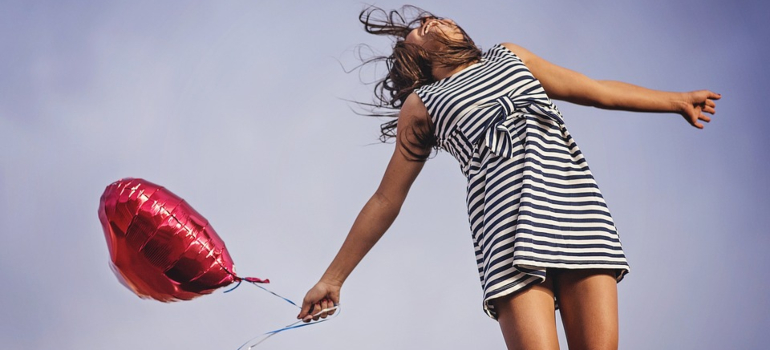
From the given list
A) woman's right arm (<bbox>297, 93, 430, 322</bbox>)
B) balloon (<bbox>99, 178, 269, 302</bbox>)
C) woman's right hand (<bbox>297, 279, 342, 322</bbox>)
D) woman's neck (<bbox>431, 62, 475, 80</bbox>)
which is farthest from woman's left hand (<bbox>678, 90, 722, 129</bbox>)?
balloon (<bbox>99, 178, 269, 302</bbox>)

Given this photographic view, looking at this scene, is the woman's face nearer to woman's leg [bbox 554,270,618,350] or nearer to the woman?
the woman

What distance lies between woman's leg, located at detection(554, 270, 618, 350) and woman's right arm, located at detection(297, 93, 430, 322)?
0.44 meters

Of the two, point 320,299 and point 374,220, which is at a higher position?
point 374,220

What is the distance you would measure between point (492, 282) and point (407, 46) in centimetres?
79

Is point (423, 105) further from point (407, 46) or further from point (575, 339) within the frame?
point (575, 339)

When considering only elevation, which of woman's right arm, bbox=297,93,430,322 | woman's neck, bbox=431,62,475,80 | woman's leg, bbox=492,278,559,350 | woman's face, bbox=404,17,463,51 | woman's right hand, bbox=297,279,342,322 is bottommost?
woman's leg, bbox=492,278,559,350

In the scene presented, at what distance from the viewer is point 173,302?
1991mm

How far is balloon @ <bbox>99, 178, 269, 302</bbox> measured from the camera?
6.21 feet

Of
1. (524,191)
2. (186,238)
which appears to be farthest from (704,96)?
(186,238)

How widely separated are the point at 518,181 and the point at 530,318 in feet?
0.98

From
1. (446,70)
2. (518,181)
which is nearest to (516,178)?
(518,181)

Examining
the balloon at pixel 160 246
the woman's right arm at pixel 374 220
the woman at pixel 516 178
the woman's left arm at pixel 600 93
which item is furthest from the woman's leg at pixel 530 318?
the balloon at pixel 160 246

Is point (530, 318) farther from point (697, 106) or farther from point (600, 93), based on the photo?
point (697, 106)

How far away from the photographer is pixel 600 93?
1.92 metres
